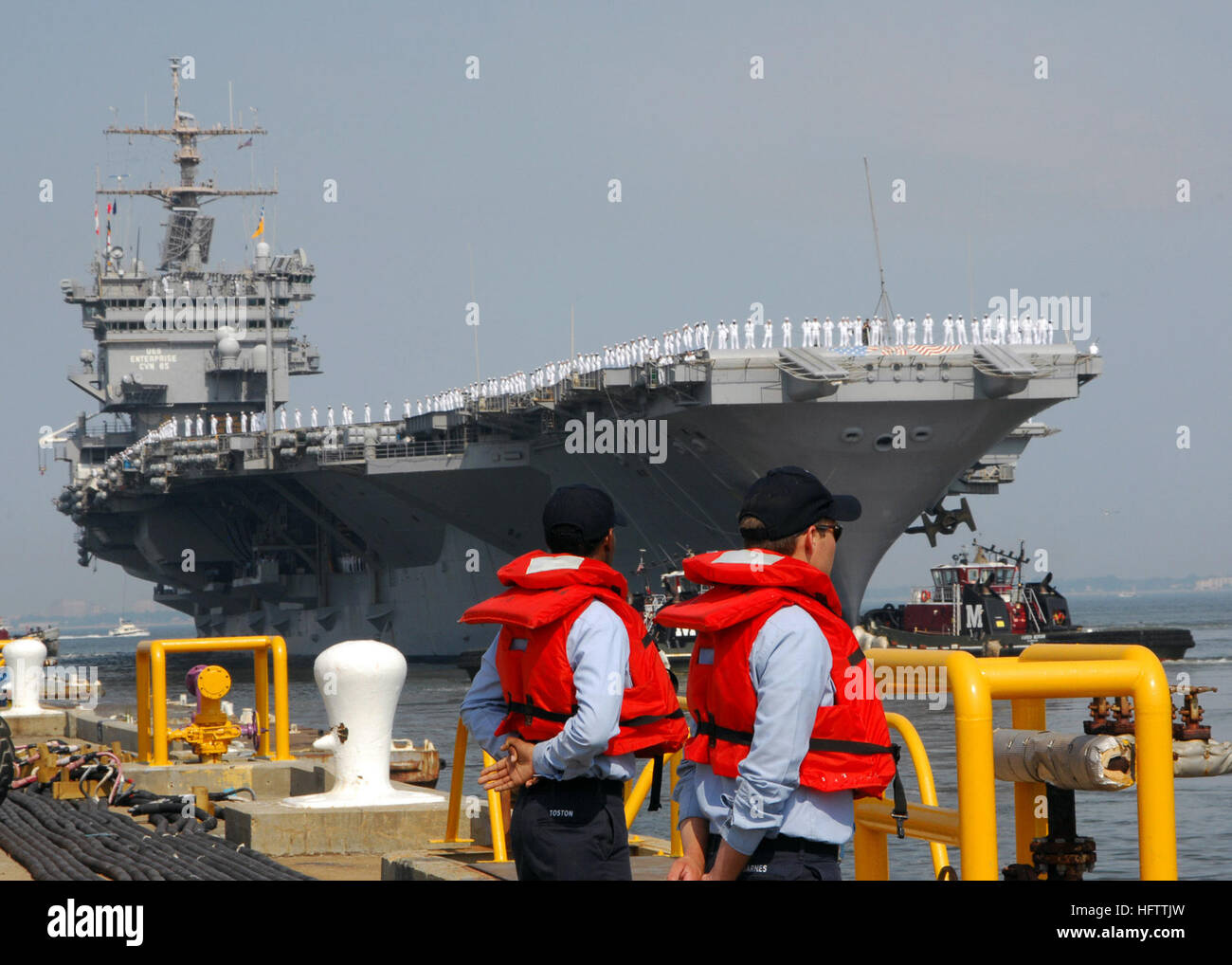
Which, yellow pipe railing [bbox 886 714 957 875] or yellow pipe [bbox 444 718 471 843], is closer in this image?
yellow pipe railing [bbox 886 714 957 875]

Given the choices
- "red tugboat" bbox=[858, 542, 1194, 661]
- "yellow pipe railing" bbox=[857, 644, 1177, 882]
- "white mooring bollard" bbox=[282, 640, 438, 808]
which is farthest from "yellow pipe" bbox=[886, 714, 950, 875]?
"red tugboat" bbox=[858, 542, 1194, 661]

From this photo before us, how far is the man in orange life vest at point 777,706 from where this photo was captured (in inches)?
133

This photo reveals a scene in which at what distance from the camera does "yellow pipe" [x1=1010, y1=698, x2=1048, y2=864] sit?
365 centimetres

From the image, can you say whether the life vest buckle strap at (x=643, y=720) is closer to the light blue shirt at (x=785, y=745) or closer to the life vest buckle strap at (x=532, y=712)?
the life vest buckle strap at (x=532, y=712)

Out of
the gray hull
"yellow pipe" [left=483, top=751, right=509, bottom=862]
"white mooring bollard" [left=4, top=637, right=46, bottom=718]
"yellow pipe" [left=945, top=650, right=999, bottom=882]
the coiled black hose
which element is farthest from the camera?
the gray hull

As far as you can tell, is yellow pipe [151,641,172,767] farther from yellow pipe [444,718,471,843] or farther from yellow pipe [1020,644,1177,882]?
yellow pipe [1020,644,1177,882]

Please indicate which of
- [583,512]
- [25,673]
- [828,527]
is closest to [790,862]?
[828,527]

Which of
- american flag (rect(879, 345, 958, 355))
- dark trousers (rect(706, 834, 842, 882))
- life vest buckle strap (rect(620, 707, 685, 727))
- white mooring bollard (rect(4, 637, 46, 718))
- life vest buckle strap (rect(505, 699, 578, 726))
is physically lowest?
white mooring bollard (rect(4, 637, 46, 718))

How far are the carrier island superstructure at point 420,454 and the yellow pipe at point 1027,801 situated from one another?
25.5 m

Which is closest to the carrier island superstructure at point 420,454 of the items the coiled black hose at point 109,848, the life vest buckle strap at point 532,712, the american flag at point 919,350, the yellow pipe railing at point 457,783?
the american flag at point 919,350

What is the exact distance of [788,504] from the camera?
11.9 feet

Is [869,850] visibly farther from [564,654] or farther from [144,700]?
[144,700]
